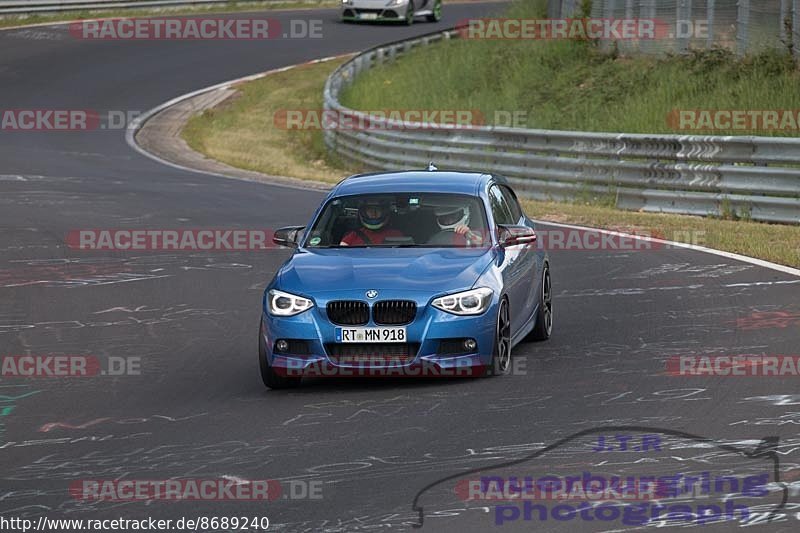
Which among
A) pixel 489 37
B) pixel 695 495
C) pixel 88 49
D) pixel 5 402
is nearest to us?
pixel 695 495

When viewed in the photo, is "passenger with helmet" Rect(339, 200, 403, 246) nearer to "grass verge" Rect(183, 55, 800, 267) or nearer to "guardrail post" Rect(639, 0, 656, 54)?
"grass verge" Rect(183, 55, 800, 267)

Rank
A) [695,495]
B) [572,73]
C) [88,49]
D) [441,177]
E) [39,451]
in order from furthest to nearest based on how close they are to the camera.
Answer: [88,49], [572,73], [441,177], [39,451], [695,495]

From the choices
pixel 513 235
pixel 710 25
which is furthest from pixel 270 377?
pixel 710 25

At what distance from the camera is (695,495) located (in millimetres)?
7195

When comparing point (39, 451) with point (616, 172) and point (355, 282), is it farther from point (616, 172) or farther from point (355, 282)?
point (616, 172)

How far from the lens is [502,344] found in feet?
34.8

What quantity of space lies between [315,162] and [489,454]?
24681 millimetres

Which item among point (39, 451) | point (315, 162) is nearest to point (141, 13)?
point (315, 162)

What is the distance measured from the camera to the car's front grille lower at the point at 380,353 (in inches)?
396

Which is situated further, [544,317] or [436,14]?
[436,14]

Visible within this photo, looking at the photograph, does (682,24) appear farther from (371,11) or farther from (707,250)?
(371,11)

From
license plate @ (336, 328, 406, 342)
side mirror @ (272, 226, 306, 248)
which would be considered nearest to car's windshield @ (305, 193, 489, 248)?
side mirror @ (272, 226, 306, 248)

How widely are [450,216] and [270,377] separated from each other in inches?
80.6

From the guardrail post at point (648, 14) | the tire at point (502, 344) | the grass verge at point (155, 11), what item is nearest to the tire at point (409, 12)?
the grass verge at point (155, 11)
